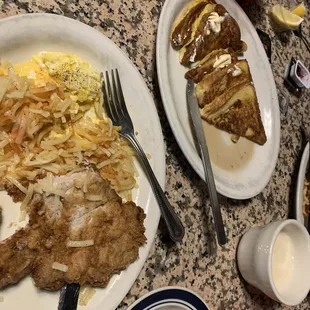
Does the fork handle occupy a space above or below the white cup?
above

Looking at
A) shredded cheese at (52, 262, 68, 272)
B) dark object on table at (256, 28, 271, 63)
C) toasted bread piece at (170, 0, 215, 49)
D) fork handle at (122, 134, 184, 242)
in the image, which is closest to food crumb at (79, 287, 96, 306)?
shredded cheese at (52, 262, 68, 272)

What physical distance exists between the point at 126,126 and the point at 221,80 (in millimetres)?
431

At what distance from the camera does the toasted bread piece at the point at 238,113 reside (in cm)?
141

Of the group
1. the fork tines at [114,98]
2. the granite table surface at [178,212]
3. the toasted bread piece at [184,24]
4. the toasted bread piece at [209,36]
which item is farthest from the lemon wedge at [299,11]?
the fork tines at [114,98]

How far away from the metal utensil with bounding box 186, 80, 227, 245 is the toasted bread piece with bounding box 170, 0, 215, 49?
13 cm

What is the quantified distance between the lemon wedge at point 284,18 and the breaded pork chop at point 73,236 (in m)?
1.15

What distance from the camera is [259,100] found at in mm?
A: 1652

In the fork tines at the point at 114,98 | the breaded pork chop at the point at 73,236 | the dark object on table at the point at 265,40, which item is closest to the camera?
the breaded pork chop at the point at 73,236

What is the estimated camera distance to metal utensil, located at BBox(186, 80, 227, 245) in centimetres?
127

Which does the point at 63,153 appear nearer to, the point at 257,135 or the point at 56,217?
the point at 56,217

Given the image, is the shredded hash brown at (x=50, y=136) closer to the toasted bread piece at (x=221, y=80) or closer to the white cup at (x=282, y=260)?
the toasted bread piece at (x=221, y=80)

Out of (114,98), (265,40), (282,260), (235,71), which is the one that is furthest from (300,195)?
(114,98)

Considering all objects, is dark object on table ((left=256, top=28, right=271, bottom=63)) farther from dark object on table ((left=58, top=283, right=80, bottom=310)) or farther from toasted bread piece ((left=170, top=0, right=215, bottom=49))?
dark object on table ((left=58, top=283, right=80, bottom=310))

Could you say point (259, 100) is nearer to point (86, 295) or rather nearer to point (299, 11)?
point (299, 11)
